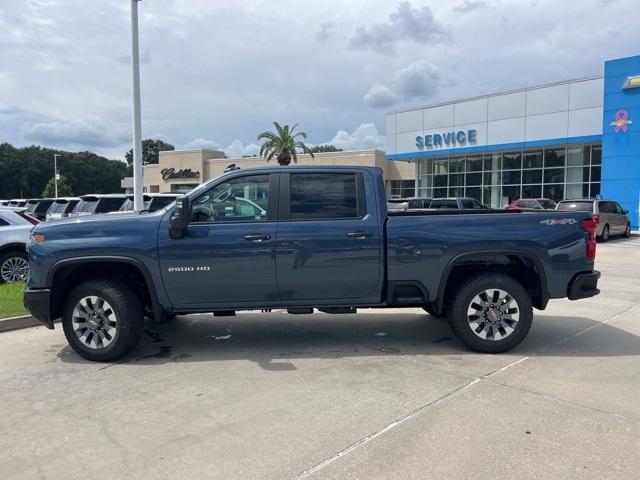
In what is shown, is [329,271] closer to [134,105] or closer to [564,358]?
[564,358]

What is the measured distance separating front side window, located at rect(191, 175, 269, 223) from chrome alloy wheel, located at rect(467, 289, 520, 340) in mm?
2427

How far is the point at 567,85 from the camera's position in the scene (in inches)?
1156

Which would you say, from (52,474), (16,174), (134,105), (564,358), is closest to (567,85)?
(134,105)

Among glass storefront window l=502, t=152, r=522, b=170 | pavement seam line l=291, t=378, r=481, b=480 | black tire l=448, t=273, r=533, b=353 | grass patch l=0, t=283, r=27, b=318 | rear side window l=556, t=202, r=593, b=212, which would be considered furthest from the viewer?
glass storefront window l=502, t=152, r=522, b=170

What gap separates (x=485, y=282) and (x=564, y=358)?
114 cm

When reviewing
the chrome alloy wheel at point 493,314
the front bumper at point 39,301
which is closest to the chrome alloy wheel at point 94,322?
the front bumper at point 39,301

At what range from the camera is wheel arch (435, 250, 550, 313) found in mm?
5629

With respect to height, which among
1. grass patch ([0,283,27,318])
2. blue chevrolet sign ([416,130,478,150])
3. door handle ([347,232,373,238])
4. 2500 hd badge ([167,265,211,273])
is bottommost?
grass patch ([0,283,27,318])

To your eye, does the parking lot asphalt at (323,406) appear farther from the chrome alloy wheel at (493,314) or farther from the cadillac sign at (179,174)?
the cadillac sign at (179,174)

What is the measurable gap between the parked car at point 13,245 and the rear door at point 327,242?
6716mm

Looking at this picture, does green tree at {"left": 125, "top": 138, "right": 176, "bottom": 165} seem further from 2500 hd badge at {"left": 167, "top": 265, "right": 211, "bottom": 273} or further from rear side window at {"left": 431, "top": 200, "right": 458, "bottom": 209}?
2500 hd badge at {"left": 167, "top": 265, "right": 211, "bottom": 273}

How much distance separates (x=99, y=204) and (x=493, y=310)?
13.0 meters

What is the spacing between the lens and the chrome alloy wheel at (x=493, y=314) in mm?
5684

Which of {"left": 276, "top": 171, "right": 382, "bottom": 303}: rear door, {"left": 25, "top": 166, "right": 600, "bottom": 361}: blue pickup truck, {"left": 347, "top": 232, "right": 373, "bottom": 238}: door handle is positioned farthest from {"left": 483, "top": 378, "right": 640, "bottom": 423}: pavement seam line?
{"left": 347, "top": 232, "right": 373, "bottom": 238}: door handle
